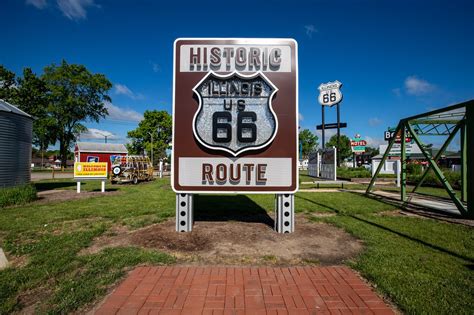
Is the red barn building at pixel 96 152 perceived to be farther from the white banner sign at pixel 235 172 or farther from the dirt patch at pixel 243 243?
the white banner sign at pixel 235 172

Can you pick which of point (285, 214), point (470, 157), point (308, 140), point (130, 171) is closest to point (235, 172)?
point (285, 214)

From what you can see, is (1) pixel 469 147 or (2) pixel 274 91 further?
(1) pixel 469 147

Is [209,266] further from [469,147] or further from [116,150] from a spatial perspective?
[116,150]

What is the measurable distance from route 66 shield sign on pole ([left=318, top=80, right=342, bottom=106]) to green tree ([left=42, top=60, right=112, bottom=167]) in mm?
38224

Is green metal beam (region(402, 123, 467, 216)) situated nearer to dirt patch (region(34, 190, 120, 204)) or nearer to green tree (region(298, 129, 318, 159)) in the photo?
dirt patch (region(34, 190, 120, 204))

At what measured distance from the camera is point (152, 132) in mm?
53406

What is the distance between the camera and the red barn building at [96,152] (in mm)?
32344

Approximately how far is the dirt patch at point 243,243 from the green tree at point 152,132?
50.1 metres

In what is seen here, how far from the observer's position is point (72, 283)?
3.28 m

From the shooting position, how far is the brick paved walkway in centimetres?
276

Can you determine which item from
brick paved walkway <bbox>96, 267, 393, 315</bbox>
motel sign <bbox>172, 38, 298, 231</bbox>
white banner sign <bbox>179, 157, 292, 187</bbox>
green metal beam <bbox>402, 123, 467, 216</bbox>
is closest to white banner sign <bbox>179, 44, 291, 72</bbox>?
motel sign <bbox>172, 38, 298, 231</bbox>

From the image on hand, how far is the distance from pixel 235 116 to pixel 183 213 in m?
2.68

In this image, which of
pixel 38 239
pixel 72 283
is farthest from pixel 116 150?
pixel 72 283

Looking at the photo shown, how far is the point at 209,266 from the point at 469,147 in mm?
8438
